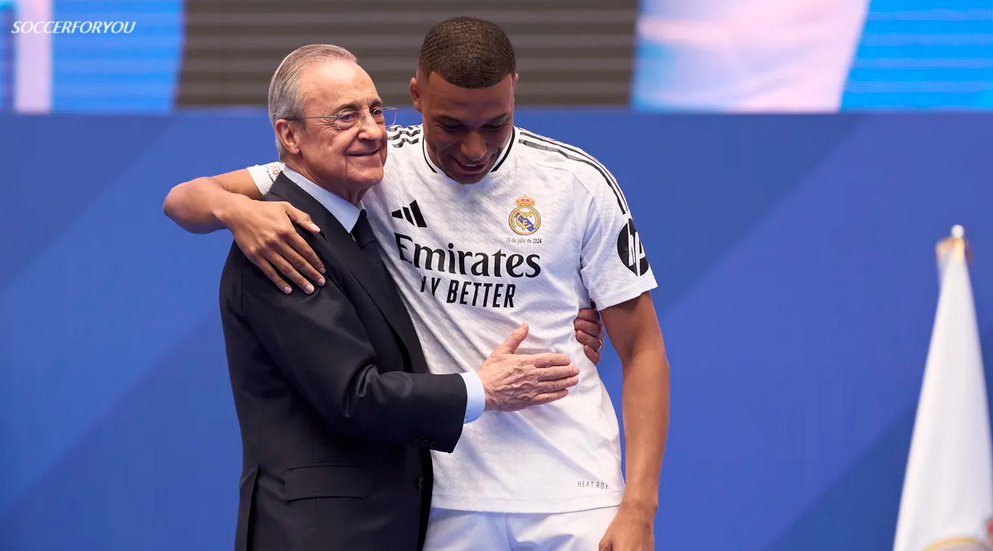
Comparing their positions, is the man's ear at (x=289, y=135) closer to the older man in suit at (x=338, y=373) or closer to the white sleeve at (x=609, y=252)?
the older man in suit at (x=338, y=373)

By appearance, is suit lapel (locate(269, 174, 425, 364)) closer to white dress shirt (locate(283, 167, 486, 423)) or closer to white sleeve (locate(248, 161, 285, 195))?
white dress shirt (locate(283, 167, 486, 423))

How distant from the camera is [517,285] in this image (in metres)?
2.15

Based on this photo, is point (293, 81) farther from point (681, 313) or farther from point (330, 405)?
point (681, 313)

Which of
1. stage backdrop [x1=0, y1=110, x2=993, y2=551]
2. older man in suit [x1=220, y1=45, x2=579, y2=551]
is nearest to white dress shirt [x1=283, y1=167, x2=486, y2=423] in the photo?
older man in suit [x1=220, y1=45, x2=579, y2=551]

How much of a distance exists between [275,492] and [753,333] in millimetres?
2336

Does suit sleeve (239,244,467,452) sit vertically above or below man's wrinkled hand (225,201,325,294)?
below

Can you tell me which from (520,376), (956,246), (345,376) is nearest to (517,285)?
(520,376)

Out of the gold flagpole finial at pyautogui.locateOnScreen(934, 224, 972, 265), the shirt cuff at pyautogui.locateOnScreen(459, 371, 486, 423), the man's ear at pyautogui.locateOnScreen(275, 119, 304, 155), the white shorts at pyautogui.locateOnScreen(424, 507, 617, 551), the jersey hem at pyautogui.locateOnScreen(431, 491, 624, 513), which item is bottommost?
the white shorts at pyautogui.locateOnScreen(424, 507, 617, 551)

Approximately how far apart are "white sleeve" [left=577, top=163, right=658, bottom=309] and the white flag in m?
1.78

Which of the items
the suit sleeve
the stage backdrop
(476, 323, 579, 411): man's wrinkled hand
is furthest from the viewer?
the stage backdrop

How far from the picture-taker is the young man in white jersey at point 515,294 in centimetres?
210

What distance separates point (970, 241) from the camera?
12.4 feet

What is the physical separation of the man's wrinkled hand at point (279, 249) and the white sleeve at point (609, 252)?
57 centimetres

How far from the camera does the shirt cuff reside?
1.93m
